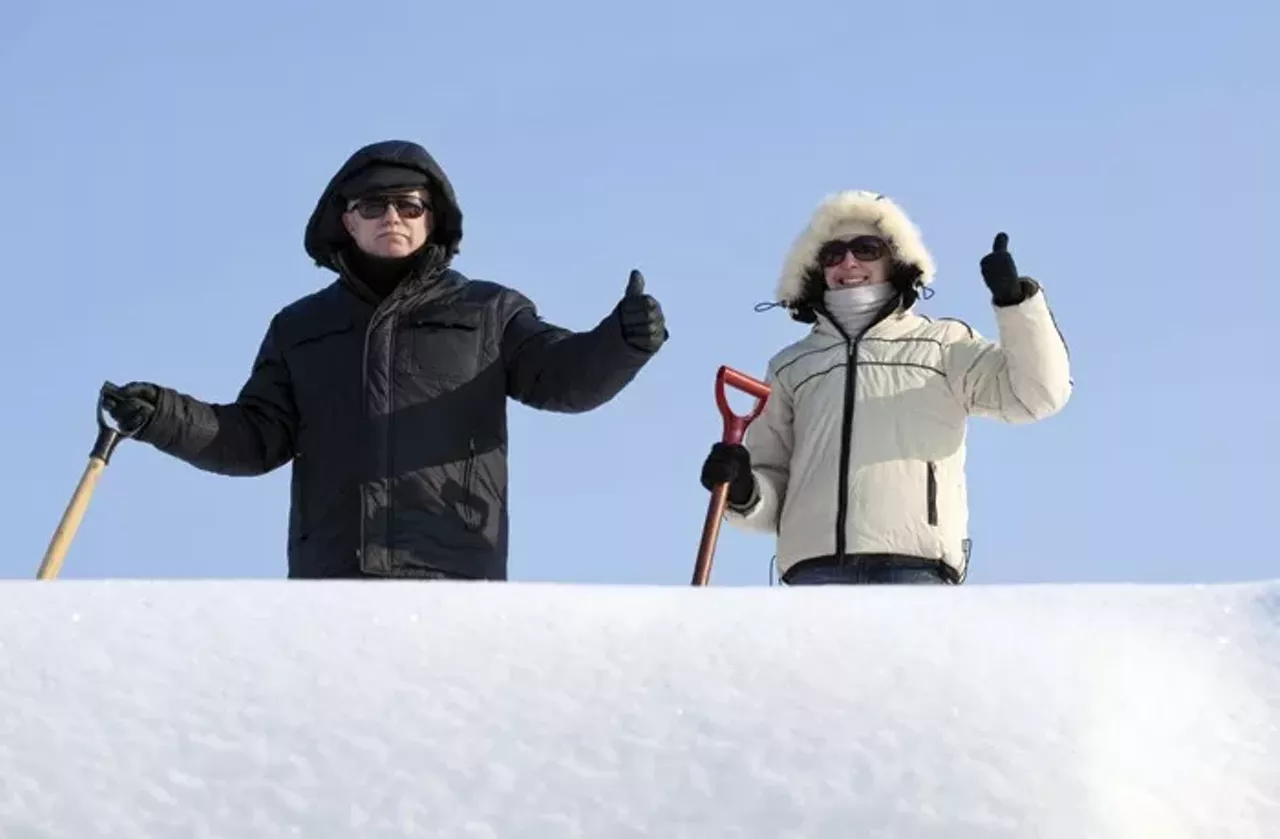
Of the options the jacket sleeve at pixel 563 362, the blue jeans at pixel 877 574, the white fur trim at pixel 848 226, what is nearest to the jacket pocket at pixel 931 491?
the blue jeans at pixel 877 574

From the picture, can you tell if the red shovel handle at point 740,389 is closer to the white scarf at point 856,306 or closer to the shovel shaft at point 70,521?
the white scarf at point 856,306

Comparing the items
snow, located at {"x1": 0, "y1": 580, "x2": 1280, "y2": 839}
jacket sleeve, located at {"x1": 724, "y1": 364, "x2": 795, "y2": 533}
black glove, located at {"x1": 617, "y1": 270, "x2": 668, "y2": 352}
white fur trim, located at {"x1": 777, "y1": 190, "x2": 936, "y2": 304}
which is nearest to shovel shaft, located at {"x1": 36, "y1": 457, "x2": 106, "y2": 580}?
black glove, located at {"x1": 617, "y1": 270, "x2": 668, "y2": 352}

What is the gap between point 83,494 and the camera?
403 centimetres

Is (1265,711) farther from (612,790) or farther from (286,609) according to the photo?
(286,609)

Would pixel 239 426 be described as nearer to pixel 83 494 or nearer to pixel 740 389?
pixel 83 494

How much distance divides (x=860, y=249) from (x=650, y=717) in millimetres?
3412

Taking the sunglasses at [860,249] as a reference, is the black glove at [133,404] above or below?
below

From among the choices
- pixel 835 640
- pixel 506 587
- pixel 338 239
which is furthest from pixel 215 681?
pixel 338 239

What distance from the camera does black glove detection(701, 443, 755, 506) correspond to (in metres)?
4.48

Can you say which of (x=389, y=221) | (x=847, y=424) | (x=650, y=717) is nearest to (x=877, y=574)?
(x=847, y=424)

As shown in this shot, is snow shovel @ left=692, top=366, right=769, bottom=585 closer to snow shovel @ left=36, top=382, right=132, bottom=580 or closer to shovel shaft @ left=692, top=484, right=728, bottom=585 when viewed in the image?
shovel shaft @ left=692, top=484, right=728, bottom=585

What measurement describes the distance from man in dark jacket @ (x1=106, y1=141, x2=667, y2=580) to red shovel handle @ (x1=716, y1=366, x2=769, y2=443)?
0.69 m

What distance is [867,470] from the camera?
14.4ft

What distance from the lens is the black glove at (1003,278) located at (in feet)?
14.0
